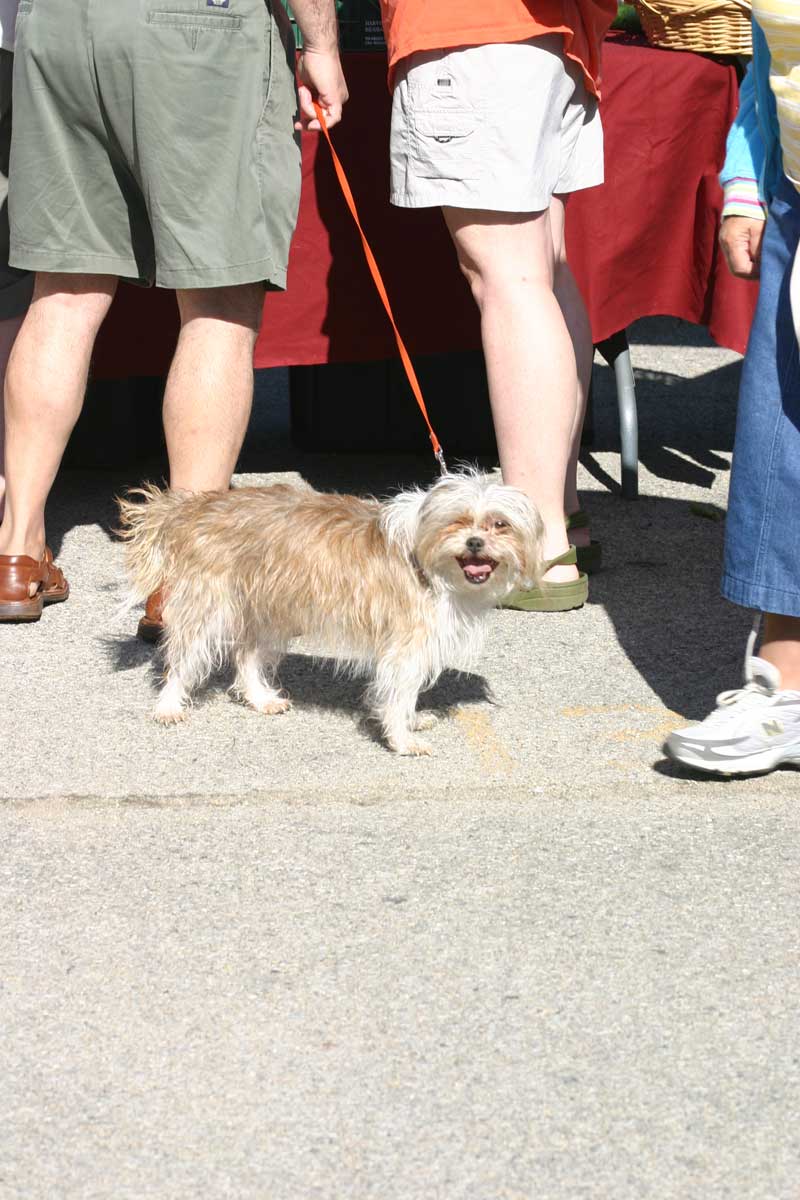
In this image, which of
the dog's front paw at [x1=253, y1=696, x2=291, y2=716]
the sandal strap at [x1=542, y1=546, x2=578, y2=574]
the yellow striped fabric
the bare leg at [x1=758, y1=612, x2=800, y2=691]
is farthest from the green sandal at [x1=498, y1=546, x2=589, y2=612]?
the yellow striped fabric

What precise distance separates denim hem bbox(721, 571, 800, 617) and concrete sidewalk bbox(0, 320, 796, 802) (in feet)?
1.26

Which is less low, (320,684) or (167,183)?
(167,183)

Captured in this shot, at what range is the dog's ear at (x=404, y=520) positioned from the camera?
3439mm

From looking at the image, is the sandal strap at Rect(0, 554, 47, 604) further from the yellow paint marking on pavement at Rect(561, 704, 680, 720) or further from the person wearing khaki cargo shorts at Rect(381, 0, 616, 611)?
the yellow paint marking on pavement at Rect(561, 704, 680, 720)

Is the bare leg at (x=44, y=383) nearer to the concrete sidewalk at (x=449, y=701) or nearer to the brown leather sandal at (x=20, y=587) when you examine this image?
the brown leather sandal at (x=20, y=587)

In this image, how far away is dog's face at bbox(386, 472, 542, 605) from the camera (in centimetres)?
338

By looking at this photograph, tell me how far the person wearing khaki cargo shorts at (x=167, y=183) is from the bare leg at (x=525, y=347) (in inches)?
22.2

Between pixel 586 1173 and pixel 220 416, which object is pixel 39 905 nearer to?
pixel 586 1173

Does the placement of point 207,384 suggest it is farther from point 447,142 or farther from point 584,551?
point 584,551

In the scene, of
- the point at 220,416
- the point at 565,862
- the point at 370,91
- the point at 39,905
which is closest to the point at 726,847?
the point at 565,862

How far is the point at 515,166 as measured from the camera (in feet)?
13.9

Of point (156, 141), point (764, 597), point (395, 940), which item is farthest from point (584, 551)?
point (395, 940)

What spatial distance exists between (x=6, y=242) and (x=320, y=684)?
1.66m

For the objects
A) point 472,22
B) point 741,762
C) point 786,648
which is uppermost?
point 472,22
